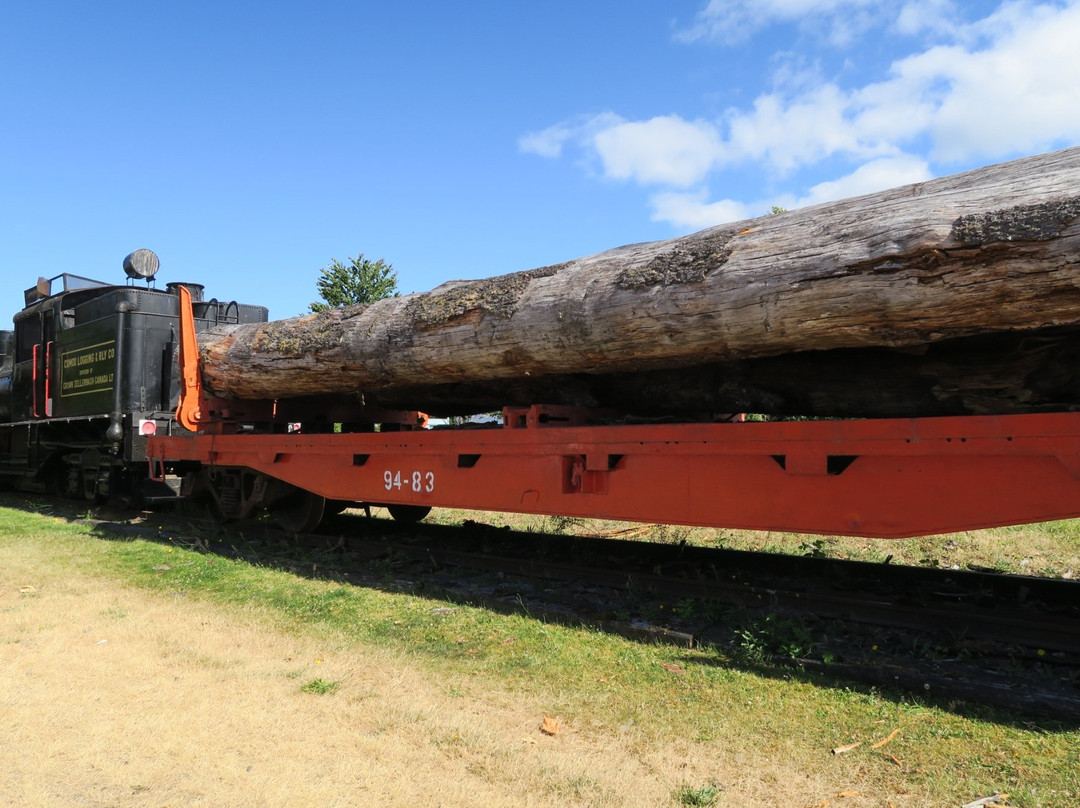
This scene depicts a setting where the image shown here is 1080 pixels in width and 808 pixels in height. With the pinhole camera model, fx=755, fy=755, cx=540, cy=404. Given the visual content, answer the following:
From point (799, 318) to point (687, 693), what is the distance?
1954 millimetres

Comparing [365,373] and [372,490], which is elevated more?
[365,373]

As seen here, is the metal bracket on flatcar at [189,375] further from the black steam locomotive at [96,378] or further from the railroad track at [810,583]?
the railroad track at [810,583]

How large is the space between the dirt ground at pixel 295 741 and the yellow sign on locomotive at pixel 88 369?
655 centimetres

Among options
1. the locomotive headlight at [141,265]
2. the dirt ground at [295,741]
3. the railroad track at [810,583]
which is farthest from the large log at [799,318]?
the locomotive headlight at [141,265]

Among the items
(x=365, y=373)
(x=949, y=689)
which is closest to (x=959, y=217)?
(x=949, y=689)

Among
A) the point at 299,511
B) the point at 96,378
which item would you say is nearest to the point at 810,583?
the point at 299,511

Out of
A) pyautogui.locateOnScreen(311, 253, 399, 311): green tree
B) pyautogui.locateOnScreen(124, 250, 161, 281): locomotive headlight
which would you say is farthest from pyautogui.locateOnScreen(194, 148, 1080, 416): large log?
pyautogui.locateOnScreen(311, 253, 399, 311): green tree

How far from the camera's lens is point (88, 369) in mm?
10516

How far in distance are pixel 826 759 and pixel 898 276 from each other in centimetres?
215

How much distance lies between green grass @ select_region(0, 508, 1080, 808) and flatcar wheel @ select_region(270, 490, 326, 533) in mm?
2227

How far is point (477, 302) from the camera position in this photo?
5383mm

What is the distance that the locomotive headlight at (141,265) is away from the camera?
10852 millimetres

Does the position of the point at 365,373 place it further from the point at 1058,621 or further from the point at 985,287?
the point at 1058,621

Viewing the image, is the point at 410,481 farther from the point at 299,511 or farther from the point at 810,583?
the point at 810,583
